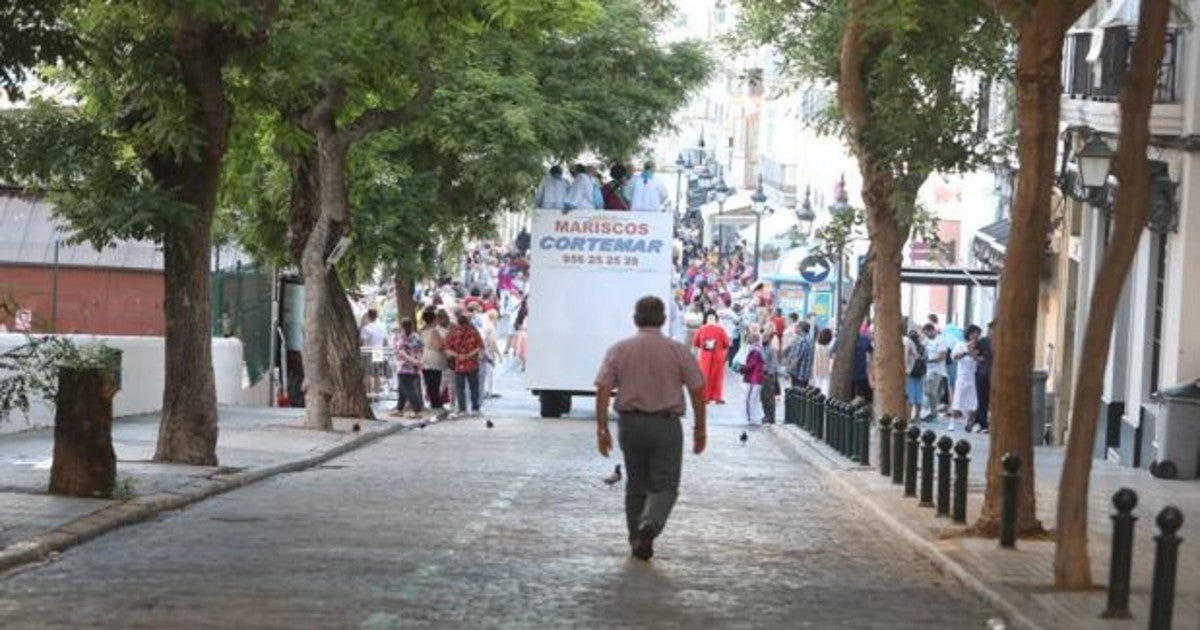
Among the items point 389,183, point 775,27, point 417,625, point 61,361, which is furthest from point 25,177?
point 389,183

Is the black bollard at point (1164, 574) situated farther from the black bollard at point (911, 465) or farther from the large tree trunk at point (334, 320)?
the large tree trunk at point (334, 320)

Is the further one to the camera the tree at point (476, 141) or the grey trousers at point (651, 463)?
the tree at point (476, 141)

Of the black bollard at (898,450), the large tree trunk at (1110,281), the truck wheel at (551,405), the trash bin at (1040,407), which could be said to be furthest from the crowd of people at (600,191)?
the large tree trunk at (1110,281)

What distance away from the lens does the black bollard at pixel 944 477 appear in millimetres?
18812

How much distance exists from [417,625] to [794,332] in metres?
33.0

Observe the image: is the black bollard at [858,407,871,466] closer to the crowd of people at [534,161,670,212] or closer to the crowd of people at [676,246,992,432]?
the crowd of people at [676,246,992,432]

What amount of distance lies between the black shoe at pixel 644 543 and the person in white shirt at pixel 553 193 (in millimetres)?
21595

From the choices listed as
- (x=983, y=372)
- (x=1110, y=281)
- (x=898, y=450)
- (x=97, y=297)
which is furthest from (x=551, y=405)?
(x=1110, y=281)

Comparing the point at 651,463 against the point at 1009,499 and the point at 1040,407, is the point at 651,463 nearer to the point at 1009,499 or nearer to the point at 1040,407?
the point at 1009,499

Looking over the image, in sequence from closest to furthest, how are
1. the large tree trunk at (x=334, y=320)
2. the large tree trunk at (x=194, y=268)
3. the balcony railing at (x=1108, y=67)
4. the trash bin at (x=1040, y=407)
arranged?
1. the large tree trunk at (x=194, y=268)
2. the balcony railing at (x=1108, y=67)
3. the large tree trunk at (x=334, y=320)
4. the trash bin at (x=1040, y=407)

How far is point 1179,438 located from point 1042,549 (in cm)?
1005

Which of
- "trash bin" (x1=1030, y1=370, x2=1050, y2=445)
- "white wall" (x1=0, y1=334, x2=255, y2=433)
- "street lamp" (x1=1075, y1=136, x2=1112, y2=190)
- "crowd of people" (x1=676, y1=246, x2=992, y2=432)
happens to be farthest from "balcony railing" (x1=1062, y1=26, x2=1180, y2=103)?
"white wall" (x1=0, y1=334, x2=255, y2=433)

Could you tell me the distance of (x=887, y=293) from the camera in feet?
83.0

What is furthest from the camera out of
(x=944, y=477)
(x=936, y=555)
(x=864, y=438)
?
(x=864, y=438)
